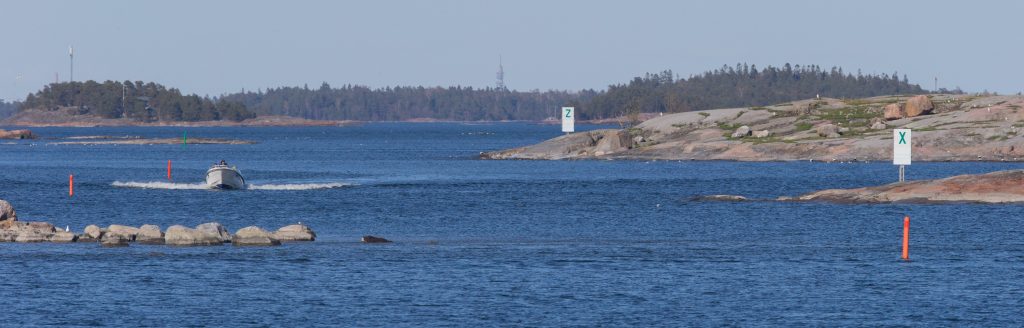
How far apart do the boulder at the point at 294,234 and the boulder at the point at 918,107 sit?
9964 cm

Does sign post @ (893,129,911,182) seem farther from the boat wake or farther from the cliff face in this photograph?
the cliff face

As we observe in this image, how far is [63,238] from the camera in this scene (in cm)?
5944

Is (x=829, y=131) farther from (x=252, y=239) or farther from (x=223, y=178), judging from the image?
(x=252, y=239)

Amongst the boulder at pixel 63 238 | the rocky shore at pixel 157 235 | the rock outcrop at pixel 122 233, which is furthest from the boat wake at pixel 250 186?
the rock outcrop at pixel 122 233

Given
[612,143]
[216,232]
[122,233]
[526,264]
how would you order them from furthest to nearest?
[612,143], [122,233], [216,232], [526,264]

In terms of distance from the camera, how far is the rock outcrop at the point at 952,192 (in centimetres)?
7881

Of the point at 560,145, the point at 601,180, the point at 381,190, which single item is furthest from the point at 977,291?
the point at 560,145

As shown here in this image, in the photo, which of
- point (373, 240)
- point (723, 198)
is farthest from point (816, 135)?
point (373, 240)

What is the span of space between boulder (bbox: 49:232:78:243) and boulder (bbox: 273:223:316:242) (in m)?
7.42

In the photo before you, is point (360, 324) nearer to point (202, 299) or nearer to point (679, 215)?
point (202, 299)

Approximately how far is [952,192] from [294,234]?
3585 centimetres

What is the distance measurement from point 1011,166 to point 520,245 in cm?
7253

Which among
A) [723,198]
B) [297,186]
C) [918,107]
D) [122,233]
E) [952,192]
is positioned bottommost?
[297,186]

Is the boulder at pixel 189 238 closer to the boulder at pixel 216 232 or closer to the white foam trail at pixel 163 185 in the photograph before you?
the boulder at pixel 216 232
